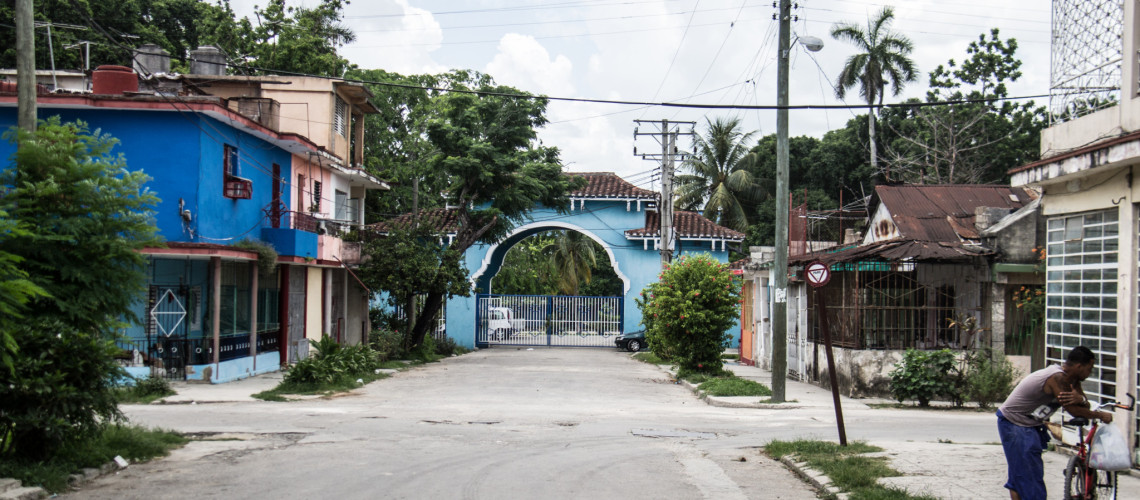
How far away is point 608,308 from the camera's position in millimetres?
42188

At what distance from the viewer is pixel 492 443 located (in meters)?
12.3

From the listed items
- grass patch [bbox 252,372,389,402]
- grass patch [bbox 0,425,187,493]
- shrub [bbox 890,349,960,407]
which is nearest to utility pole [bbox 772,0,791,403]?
shrub [bbox 890,349,960,407]

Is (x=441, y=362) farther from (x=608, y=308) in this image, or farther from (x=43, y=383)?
(x=43, y=383)

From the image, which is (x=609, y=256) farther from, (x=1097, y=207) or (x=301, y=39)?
(x=1097, y=207)

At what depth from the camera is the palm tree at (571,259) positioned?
5225 centimetres

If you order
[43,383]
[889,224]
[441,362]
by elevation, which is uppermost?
[889,224]

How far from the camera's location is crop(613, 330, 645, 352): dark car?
40438 mm

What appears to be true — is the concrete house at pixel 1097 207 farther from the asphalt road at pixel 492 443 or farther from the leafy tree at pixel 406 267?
the leafy tree at pixel 406 267

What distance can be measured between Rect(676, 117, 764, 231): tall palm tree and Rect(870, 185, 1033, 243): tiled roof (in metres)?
26.3

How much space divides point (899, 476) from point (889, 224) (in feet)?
48.2

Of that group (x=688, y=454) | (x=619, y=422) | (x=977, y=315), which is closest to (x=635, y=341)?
(x=977, y=315)

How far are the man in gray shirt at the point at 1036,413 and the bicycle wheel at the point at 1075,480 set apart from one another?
340 millimetres

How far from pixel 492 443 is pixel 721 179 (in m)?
42.2

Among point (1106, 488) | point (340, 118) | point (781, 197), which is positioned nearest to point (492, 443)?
point (1106, 488)
